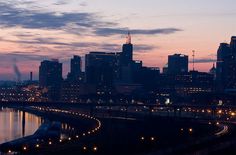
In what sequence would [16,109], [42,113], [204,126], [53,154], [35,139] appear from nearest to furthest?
[53,154]
[35,139]
[204,126]
[42,113]
[16,109]

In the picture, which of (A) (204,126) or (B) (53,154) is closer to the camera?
(B) (53,154)

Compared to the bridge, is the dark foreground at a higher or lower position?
higher

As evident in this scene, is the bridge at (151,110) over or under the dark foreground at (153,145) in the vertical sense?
under

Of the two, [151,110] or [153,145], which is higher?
[153,145]

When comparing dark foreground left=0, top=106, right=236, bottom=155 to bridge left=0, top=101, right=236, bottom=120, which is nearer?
dark foreground left=0, top=106, right=236, bottom=155

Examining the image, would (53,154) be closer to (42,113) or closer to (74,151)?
(74,151)

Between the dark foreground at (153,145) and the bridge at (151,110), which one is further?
the bridge at (151,110)

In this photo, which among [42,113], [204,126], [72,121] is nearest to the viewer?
[204,126]

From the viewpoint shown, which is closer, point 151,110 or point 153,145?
point 153,145

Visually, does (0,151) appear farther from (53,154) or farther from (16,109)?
(16,109)

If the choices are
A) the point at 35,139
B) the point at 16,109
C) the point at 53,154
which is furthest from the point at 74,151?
the point at 16,109
